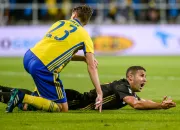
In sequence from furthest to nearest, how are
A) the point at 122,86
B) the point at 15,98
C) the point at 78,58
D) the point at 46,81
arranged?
the point at 78,58 < the point at 122,86 < the point at 46,81 < the point at 15,98

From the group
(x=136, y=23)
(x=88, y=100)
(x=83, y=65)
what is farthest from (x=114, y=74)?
(x=136, y=23)

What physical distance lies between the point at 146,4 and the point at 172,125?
70.3 ft

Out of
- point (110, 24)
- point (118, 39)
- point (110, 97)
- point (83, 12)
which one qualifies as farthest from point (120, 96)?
point (110, 24)

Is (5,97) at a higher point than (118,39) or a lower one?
lower

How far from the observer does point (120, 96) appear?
9930 millimetres

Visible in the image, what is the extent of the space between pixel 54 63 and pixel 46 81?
0.97 feet

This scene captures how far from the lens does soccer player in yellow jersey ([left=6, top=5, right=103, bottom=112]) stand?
9641 millimetres

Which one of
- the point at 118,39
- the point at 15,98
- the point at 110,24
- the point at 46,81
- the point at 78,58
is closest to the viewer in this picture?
the point at 15,98

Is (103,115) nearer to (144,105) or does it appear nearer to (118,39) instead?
(144,105)

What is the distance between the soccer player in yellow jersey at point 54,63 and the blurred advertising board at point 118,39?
1757 centimetres

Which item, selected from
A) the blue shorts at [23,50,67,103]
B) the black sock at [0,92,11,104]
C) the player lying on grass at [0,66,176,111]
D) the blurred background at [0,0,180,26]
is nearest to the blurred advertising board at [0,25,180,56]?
the blurred background at [0,0,180,26]

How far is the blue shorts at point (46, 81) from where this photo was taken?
9.67 meters

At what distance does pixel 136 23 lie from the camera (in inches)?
1141

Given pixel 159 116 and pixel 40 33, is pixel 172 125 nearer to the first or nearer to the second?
pixel 159 116
